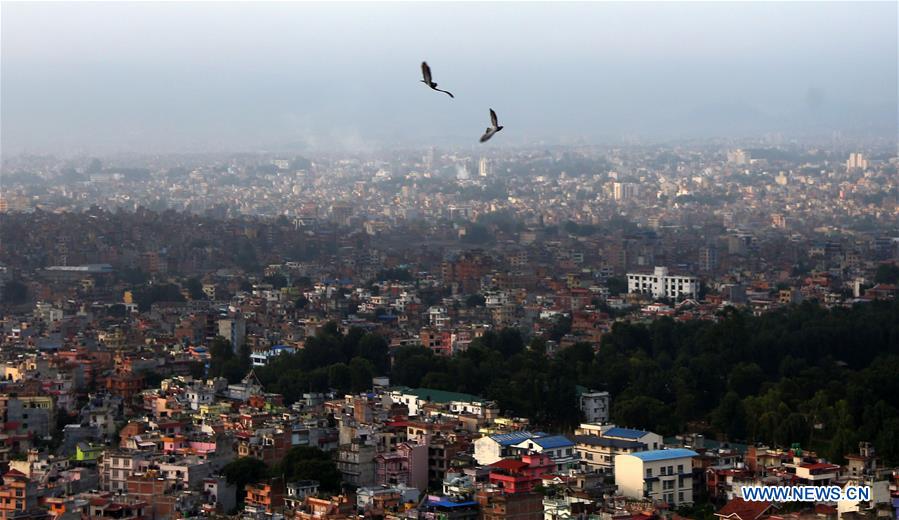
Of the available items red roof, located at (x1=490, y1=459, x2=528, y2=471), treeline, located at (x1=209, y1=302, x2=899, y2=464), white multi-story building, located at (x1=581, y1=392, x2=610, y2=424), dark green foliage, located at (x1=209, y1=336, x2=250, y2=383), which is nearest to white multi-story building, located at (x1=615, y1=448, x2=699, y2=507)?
red roof, located at (x1=490, y1=459, x2=528, y2=471)

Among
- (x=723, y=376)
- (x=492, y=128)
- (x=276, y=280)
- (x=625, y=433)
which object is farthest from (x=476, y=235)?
(x=492, y=128)

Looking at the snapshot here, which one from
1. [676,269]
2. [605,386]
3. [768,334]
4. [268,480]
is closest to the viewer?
[268,480]

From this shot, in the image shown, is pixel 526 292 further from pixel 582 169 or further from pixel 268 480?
pixel 582 169

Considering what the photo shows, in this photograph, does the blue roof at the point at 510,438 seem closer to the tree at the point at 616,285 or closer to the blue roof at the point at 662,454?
the blue roof at the point at 662,454

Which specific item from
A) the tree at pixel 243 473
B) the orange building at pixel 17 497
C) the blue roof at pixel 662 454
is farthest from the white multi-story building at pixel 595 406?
the orange building at pixel 17 497

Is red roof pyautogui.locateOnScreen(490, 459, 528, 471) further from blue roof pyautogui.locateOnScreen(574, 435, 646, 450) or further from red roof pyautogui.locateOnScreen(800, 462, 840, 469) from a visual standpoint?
red roof pyautogui.locateOnScreen(800, 462, 840, 469)

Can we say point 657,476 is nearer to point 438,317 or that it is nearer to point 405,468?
point 405,468

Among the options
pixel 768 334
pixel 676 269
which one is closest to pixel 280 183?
pixel 676 269
